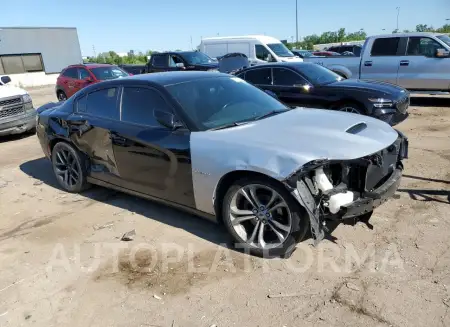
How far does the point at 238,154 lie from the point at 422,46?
9406 mm

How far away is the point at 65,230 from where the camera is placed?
14.2 ft

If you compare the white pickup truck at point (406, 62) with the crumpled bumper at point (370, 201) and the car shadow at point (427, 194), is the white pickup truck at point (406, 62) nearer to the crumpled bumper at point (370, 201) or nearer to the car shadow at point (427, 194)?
the car shadow at point (427, 194)

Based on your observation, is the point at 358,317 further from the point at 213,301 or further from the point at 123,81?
the point at 123,81

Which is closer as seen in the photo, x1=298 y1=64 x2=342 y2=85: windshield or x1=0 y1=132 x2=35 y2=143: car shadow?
x1=298 y1=64 x2=342 y2=85: windshield

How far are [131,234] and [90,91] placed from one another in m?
1.98

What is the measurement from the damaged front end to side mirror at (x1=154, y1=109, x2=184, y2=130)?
1274mm

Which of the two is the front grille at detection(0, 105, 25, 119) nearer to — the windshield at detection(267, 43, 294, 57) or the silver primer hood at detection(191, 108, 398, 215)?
the silver primer hood at detection(191, 108, 398, 215)

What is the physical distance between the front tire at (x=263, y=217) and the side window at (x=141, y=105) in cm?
116

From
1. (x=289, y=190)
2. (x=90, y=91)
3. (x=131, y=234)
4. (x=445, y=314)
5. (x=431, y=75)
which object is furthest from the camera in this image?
(x=431, y=75)

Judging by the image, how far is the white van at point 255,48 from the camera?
16.5 meters

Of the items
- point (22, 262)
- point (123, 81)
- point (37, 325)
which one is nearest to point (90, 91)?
point (123, 81)

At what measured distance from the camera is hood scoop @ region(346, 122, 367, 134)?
3578 mm

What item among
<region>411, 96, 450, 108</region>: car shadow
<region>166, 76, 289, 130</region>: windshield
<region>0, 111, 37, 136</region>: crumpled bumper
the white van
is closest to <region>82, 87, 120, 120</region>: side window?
<region>166, 76, 289, 130</region>: windshield

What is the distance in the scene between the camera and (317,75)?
26.6ft
